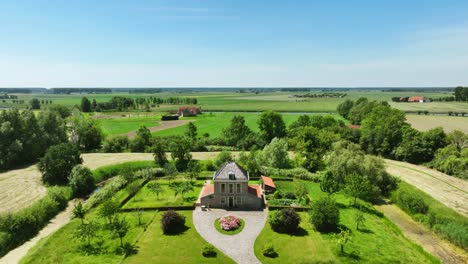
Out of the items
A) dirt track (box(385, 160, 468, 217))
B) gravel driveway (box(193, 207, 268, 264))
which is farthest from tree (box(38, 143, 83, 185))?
dirt track (box(385, 160, 468, 217))

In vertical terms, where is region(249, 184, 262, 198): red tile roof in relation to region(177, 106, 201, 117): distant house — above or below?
below

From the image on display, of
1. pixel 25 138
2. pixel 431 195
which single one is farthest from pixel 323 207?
pixel 25 138

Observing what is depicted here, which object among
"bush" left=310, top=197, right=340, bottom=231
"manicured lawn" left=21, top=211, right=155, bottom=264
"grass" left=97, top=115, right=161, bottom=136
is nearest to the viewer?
"manicured lawn" left=21, top=211, right=155, bottom=264

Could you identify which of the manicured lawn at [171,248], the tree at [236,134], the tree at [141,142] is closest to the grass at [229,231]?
the manicured lawn at [171,248]

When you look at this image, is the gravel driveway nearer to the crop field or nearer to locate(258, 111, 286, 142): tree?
locate(258, 111, 286, 142): tree

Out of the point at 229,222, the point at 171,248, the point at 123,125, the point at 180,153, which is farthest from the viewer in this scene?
the point at 123,125

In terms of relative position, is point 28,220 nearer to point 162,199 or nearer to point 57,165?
point 57,165

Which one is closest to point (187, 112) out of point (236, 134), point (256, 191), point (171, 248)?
point (236, 134)
